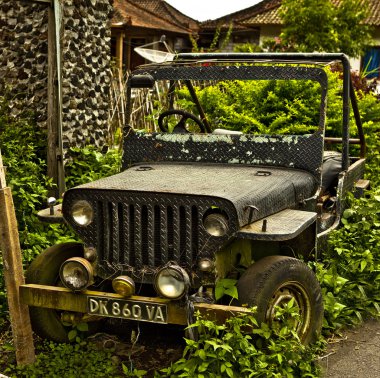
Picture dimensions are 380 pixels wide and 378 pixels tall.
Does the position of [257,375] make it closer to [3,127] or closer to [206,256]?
[206,256]

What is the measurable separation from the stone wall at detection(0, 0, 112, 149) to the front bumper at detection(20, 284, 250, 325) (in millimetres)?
3745

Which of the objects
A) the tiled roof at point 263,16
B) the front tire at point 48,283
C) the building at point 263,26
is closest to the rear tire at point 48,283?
the front tire at point 48,283

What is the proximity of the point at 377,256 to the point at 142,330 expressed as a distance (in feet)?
7.00

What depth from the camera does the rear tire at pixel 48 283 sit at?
4672 mm

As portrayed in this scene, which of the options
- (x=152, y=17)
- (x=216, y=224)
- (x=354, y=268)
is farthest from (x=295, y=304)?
(x=152, y=17)

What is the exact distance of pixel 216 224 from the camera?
13.8ft

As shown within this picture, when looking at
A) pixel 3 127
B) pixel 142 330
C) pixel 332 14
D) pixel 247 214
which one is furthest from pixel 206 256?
pixel 332 14

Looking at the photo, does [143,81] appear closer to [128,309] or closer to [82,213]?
[82,213]

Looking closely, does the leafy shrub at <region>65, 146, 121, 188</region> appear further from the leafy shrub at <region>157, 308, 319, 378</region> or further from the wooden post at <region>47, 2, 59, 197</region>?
the leafy shrub at <region>157, 308, 319, 378</region>

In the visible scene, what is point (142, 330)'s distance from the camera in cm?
515

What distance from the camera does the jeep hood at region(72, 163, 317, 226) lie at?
4.35 meters

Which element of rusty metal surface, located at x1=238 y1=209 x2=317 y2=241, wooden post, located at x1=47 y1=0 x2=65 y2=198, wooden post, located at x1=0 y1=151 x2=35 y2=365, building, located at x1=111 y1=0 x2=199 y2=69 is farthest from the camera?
building, located at x1=111 y1=0 x2=199 y2=69

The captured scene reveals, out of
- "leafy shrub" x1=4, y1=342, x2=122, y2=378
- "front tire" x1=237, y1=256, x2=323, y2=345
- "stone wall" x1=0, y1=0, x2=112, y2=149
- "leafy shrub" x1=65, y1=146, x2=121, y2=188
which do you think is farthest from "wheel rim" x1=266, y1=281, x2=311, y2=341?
"stone wall" x1=0, y1=0, x2=112, y2=149

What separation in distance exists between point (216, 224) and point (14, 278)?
Result: 4.24 ft
